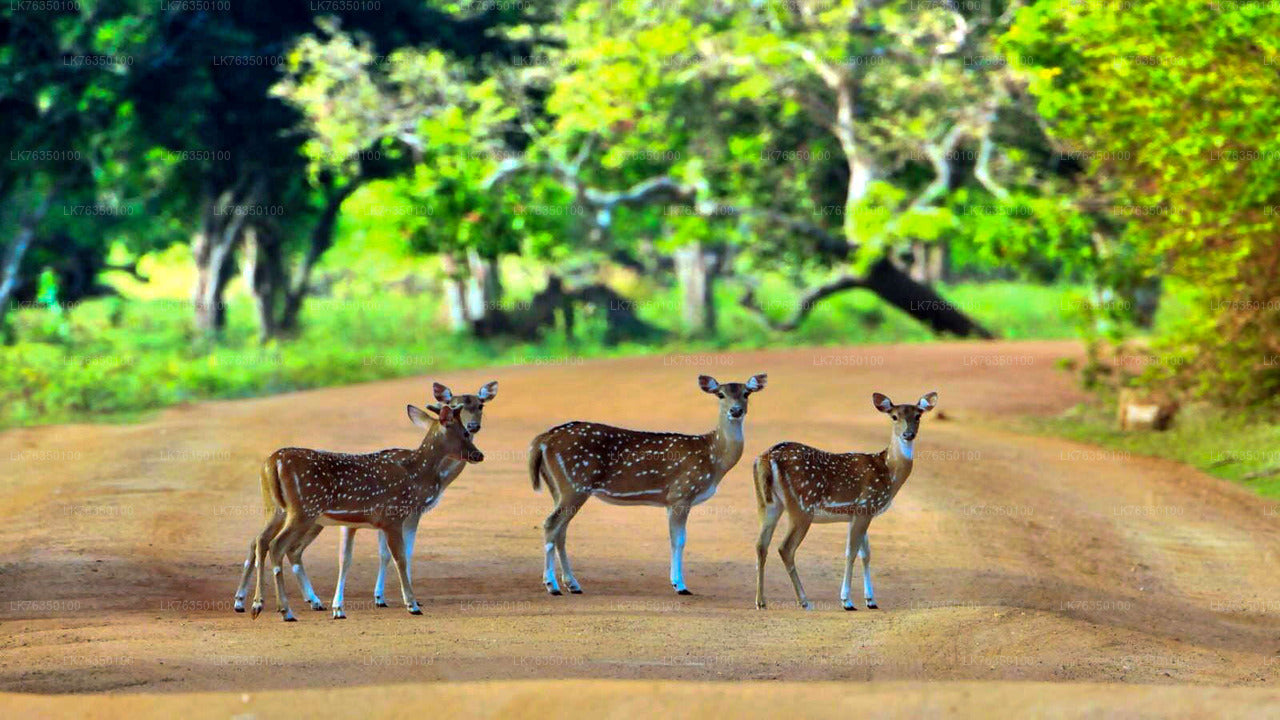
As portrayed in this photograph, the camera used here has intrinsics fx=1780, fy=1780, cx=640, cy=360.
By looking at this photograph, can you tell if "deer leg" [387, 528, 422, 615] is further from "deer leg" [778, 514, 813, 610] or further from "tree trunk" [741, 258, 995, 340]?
"tree trunk" [741, 258, 995, 340]

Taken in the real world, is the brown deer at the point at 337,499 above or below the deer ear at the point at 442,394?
below

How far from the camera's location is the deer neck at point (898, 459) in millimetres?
12375

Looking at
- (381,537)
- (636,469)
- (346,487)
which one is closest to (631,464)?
(636,469)

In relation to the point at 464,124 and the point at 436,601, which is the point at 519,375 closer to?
the point at 464,124

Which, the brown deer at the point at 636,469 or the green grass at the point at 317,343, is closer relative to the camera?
the brown deer at the point at 636,469

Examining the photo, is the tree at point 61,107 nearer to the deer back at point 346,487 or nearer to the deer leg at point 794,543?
the deer back at point 346,487

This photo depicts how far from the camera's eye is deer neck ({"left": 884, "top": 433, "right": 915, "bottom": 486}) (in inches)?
487

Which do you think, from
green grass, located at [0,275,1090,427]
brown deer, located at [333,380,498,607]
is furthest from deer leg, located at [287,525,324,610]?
green grass, located at [0,275,1090,427]

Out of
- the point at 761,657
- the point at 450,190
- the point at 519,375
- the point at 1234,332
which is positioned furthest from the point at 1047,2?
the point at 761,657

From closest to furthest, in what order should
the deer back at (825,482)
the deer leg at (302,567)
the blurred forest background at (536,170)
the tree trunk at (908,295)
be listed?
the deer leg at (302,567) → the deer back at (825,482) → the blurred forest background at (536,170) → the tree trunk at (908,295)

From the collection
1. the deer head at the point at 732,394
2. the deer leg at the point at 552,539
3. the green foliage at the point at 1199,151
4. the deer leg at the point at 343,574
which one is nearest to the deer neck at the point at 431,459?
the deer leg at the point at 343,574

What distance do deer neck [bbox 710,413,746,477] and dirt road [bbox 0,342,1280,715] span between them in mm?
994

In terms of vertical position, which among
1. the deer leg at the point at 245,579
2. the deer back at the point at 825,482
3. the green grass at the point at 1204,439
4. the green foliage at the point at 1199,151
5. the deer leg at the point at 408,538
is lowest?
the green grass at the point at 1204,439

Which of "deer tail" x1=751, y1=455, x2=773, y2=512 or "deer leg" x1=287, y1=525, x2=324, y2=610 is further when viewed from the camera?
"deer tail" x1=751, y1=455, x2=773, y2=512
